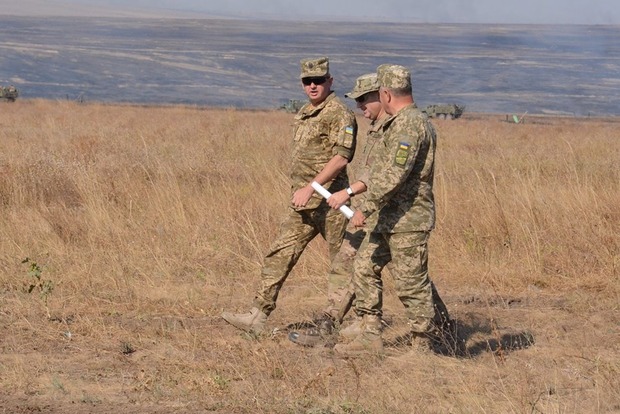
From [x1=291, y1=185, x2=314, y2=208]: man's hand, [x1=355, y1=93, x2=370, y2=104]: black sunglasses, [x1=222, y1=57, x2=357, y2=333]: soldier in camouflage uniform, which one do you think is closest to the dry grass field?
[x1=222, y1=57, x2=357, y2=333]: soldier in camouflage uniform

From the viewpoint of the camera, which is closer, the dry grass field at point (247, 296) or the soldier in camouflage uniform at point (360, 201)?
the dry grass field at point (247, 296)

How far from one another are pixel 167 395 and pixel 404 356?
1493 mm

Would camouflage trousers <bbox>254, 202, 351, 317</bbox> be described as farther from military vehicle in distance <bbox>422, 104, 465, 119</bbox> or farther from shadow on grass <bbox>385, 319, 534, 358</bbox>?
military vehicle in distance <bbox>422, 104, 465, 119</bbox>

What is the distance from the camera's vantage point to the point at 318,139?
719cm

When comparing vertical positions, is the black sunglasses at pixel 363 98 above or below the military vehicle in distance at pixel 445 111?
above

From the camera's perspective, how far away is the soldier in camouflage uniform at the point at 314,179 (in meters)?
7.02

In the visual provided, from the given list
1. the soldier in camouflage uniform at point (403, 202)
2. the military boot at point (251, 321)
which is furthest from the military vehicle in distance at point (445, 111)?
the soldier in camouflage uniform at point (403, 202)

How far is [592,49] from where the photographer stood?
12862 centimetres

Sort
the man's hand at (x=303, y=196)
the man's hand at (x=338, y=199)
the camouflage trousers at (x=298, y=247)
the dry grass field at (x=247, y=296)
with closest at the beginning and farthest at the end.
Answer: the dry grass field at (x=247, y=296), the man's hand at (x=338, y=199), the man's hand at (x=303, y=196), the camouflage trousers at (x=298, y=247)

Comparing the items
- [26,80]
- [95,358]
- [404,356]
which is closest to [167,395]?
[95,358]

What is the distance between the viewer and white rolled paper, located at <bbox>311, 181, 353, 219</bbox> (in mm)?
6684

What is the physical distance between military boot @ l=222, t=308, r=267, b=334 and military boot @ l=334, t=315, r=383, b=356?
778 millimetres

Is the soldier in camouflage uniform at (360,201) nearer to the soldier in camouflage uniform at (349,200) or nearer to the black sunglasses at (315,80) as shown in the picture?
the soldier in camouflage uniform at (349,200)

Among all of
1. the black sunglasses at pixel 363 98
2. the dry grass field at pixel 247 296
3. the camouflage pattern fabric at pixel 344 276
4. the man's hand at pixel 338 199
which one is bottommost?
the dry grass field at pixel 247 296
